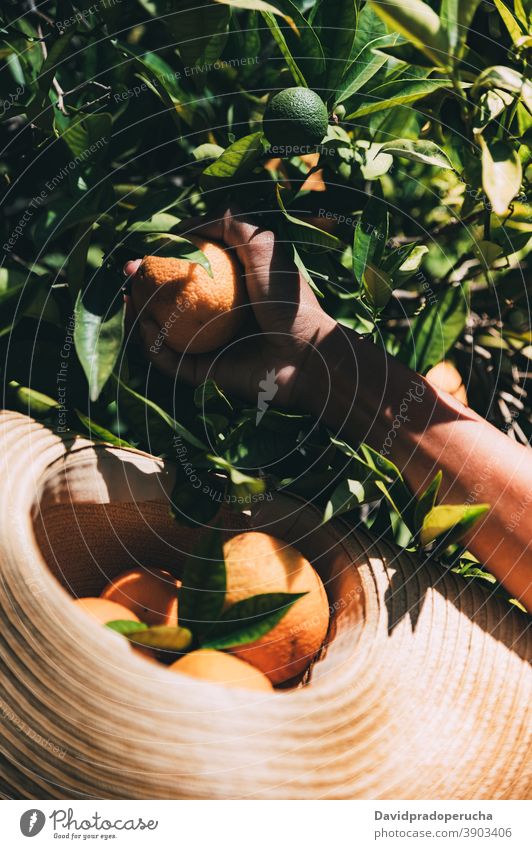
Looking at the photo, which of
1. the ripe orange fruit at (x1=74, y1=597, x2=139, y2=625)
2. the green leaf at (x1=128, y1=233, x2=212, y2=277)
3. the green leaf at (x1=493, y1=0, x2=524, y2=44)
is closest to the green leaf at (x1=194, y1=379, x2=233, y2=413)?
the green leaf at (x1=128, y1=233, x2=212, y2=277)

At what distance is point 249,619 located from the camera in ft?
2.16

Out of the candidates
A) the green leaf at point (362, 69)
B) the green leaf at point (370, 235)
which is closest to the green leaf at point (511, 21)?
the green leaf at point (362, 69)

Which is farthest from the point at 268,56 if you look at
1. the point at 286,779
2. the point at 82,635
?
the point at 286,779

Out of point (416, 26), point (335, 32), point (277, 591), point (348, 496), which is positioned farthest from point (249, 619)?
point (335, 32)

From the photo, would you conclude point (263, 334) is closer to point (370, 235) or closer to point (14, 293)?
point (370, 235)

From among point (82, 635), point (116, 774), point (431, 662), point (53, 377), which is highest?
point (53, 377)

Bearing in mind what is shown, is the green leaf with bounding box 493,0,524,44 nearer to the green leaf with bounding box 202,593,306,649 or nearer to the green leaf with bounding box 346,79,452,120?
the green leaf with bounding box 346,79,452,120

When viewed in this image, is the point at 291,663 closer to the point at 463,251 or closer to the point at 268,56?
the point at 463,251

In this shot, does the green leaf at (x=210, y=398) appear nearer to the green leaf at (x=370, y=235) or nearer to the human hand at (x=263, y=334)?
the human hand at (x=263, y=334)

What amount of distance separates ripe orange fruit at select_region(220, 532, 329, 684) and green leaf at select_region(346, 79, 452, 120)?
1.61 ft

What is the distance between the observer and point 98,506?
→ 2.38 feet

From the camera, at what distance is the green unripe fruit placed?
2.21ft

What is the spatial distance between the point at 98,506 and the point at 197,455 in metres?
0.12

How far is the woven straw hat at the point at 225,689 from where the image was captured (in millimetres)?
571
